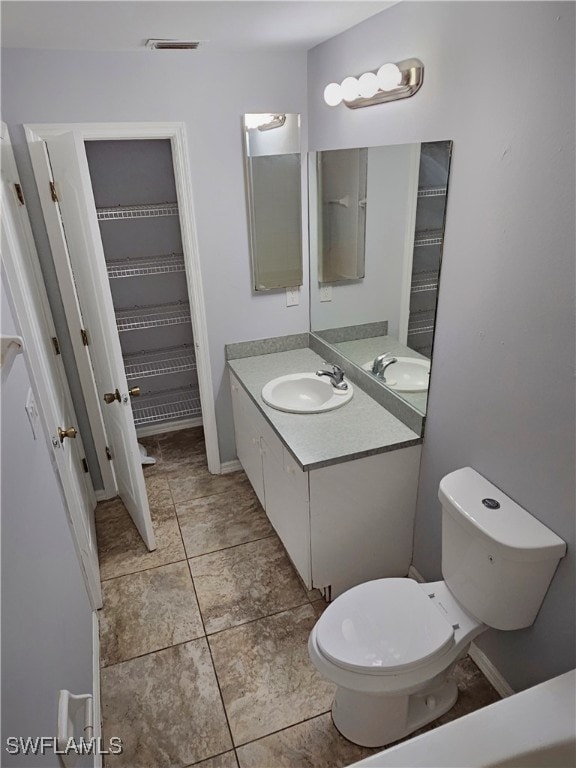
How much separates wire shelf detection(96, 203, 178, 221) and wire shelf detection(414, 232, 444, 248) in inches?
74.6

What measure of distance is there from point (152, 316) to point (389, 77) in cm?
225

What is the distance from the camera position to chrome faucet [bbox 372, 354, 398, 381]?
2226mm

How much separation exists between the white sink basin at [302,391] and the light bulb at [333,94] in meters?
1.28

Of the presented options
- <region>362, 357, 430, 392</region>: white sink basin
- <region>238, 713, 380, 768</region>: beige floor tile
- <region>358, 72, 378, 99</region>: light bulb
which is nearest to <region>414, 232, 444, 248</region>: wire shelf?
<region>362, 357, 430, 392</region>: white sink basin

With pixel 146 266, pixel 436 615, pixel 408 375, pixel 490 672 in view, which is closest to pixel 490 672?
pixel 490 672

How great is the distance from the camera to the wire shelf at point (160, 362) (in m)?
3.47

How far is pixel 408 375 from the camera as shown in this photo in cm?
209

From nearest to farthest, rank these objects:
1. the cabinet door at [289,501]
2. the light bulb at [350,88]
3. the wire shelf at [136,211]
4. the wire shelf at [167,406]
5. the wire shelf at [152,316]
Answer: the light bulb at [350,88], the cabinet door at [289,501], the wire shelf at [136,211], the wire shelf at [152,316], the wire shelf at [167,406]

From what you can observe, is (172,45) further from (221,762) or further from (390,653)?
(221,762)

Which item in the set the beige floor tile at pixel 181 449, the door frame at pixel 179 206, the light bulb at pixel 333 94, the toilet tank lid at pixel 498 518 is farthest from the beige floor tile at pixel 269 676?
the light bulb at pixel 333 94

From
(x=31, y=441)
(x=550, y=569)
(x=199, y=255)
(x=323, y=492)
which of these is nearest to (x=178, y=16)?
(x=199, y=255)

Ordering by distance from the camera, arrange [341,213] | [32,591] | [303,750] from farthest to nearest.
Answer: [341,213], [303,750], [32,591]

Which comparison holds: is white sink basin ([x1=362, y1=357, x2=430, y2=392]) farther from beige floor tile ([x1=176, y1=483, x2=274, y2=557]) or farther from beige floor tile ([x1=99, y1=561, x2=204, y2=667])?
beige floor tile ([x1=99, y1=561, x2=204, y2=667])

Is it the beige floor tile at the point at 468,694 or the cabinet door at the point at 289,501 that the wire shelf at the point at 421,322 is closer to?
the cabinet door at the point at 289,501
